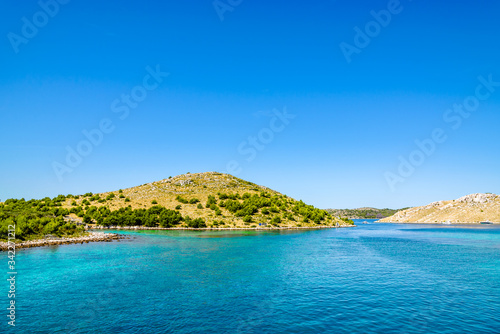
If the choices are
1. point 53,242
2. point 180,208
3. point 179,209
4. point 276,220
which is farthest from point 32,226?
point 276,220

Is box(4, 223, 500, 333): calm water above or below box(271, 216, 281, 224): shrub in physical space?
below

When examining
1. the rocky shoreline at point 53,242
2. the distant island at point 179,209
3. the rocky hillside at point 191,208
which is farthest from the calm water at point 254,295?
the rocky hillside at point 191,208

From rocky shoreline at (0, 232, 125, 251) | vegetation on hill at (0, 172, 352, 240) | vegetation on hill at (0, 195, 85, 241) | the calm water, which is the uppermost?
vegetation on hill at (0, 172, 352, 240)

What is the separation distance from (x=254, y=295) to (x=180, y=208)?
11936cm

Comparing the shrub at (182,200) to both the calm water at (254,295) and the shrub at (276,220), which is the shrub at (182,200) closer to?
the shrub at (276,220)

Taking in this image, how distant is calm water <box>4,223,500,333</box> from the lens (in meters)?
22.3

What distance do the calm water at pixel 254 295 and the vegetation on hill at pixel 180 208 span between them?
79.2 m

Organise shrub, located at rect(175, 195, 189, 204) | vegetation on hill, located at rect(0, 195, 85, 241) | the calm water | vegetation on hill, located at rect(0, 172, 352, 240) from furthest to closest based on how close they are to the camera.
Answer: shrub, located at rect(175, 195, 189, 204), vegetation on hill, located at rect(0, 172, 352, 240), vegetation on hill, located at rect(0, 195, 85, 241), the calm water

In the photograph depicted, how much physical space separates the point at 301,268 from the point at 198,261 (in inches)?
676

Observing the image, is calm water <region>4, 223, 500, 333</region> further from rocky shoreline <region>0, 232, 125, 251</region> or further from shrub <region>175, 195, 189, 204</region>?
shrub <region>175, 195, 189, 204</region>

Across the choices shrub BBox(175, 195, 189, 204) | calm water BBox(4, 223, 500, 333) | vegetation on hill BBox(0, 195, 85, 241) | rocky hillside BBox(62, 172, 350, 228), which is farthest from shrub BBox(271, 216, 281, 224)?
calm water BBox(4, 223, 500, 333)

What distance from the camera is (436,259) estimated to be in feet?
174

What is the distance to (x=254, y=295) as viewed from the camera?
30.1 m

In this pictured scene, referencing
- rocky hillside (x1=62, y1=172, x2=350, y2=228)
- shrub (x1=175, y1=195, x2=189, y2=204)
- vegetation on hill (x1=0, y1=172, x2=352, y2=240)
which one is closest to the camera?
vegetation on hill (x1=0, y1=172, x2=352, y2=240)
